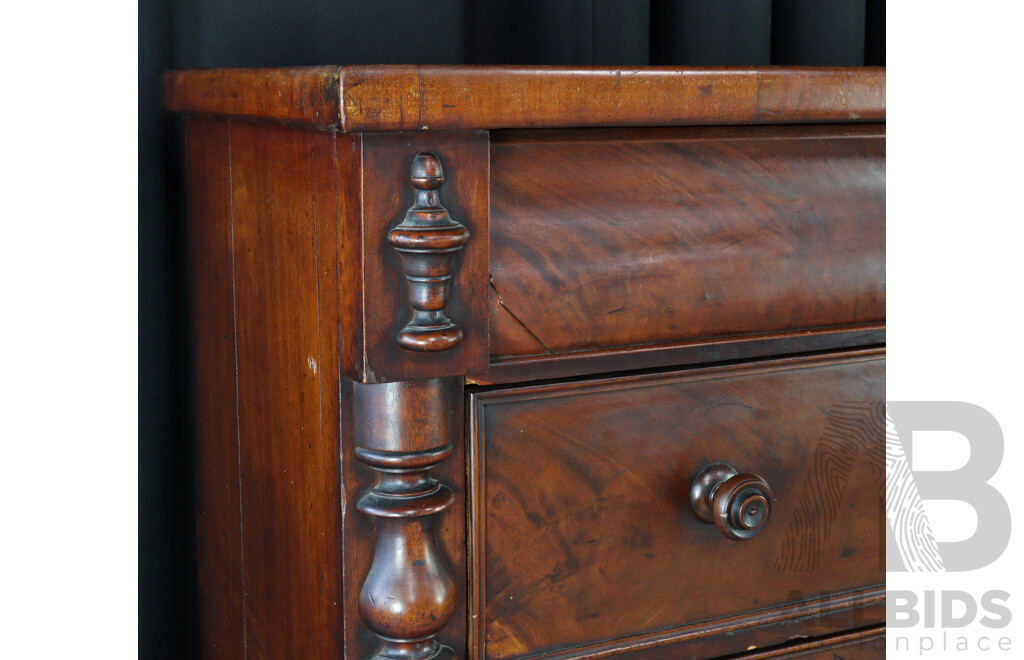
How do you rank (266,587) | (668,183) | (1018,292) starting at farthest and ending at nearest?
1. (266,587)
2. (668,183)
3. (1018,292)

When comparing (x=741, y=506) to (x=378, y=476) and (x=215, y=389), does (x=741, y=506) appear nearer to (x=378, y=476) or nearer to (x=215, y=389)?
(x=378, y=476)

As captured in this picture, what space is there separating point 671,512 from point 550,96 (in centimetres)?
28

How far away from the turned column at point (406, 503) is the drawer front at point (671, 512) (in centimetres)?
3

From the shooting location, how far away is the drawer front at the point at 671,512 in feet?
2.06

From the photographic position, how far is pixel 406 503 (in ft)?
1.93

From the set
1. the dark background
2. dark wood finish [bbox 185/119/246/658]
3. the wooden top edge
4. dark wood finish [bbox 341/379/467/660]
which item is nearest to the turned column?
dark wood finish [bbox 341/379/467/660]

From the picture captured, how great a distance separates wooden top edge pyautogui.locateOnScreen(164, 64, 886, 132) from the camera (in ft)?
1.75

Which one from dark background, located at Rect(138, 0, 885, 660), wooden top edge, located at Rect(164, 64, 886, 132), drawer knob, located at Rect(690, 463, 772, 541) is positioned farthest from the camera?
dark background, located at Rect(138, 0, 885, 660)

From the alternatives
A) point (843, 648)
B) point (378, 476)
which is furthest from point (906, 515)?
point (378, 476)

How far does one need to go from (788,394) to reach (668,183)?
0.58 ft

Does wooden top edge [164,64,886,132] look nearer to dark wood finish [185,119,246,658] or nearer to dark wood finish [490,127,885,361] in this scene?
dark wood finish [490,127,885,361]
